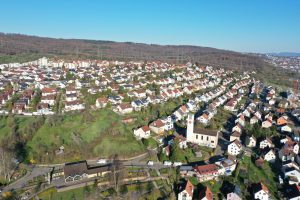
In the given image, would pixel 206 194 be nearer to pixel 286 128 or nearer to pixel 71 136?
pixel 71 136

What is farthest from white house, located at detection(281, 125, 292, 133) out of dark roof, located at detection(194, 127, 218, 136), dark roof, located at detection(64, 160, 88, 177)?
dark roof, located at detection(64, 160, 88, 177)

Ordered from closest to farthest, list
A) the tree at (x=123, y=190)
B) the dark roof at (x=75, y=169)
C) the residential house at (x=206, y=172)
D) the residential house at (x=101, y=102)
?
the tree at (x=123, y=190) < the dark roof at (x=75, y=169) < the residential house at (x=206, y=172) < the residential house at (x=101, y=102)

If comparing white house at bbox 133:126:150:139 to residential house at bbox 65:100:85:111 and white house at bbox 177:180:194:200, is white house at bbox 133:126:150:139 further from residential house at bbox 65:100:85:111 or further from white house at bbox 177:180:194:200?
white house at bbox 177:180:194:200

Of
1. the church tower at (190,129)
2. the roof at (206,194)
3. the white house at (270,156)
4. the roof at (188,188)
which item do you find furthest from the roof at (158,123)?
the roof at (206,194)

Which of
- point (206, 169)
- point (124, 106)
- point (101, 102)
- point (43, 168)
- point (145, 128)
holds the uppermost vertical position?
point (101, 102)

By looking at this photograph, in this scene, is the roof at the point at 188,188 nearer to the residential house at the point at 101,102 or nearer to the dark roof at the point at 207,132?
the dark roof at the point at 207,132

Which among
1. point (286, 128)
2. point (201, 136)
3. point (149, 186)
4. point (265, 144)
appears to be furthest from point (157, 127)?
point (286, 128)
